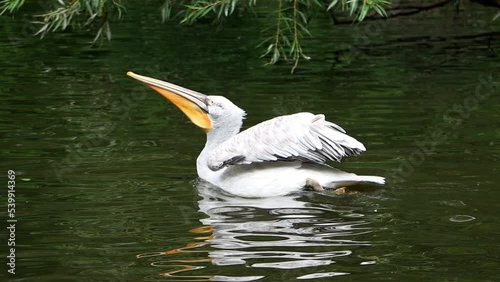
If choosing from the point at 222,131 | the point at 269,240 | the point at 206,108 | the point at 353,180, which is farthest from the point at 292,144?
the point at 269,240

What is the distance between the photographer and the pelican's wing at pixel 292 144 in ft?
23.7

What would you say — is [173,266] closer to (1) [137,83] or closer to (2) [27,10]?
(1) [137,83]

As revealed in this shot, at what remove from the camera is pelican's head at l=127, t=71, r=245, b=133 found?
25.9 feet

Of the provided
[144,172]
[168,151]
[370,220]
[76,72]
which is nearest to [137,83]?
[76,72]

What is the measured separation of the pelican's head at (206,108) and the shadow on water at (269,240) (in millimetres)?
631

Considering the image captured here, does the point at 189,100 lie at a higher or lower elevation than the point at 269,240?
higher

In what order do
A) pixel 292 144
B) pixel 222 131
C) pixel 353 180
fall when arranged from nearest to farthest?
pixel 353 180, pixel 292 144, pixel 222 131

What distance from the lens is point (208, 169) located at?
765 cm

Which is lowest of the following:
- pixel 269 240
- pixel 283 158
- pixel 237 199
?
pixel 237 199

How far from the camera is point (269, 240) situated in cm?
617

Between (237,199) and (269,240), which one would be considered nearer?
(269,240)

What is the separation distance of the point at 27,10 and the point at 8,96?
784 centimetres

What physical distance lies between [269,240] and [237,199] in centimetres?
123

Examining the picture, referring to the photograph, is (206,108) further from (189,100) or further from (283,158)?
(283,158)
